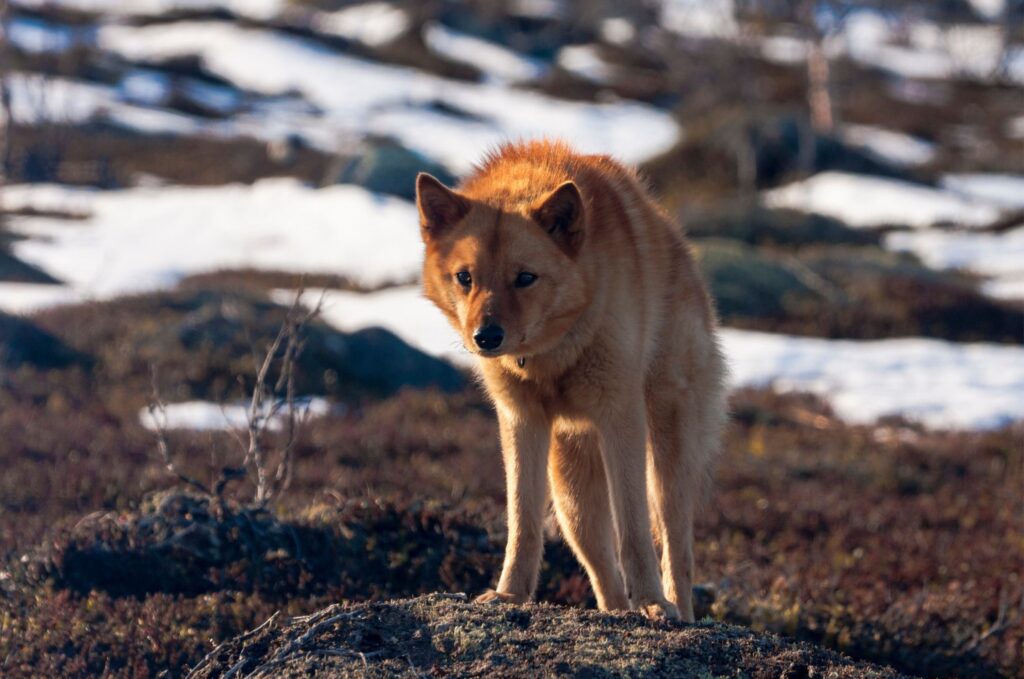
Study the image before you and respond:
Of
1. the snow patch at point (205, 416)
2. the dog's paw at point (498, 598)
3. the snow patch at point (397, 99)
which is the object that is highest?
the dog's paw at point (498, 598)

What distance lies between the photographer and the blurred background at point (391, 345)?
595 centimetres

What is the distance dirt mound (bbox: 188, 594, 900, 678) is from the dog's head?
100 cm

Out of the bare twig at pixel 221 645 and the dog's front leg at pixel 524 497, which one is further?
the dog's front leg at pixel 524 497

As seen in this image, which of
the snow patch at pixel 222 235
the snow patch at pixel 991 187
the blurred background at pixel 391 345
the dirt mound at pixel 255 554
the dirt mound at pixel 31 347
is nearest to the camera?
the dirt mound at pixel 255 554

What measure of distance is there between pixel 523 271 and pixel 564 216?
0.28 meters

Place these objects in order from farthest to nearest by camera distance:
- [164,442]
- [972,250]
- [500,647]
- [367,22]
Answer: [367,22], [972,250], [164,442], [500,647]

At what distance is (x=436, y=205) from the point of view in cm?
455

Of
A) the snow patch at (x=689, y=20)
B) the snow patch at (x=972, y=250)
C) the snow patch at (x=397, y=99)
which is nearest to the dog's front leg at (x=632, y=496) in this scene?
the snow patch at (x=972, y=250)

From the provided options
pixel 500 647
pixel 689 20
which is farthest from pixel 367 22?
pixel 500 647

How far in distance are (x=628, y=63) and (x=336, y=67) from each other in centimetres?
1416

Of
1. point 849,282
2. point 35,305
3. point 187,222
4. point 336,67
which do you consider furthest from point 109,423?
point 336,67

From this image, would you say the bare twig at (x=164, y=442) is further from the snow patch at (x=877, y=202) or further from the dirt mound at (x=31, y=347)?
the snow patch at (x=877, y=202)

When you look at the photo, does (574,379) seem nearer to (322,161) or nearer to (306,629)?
(306,629)

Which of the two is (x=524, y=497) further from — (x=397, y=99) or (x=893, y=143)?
(x=397, y=99)
